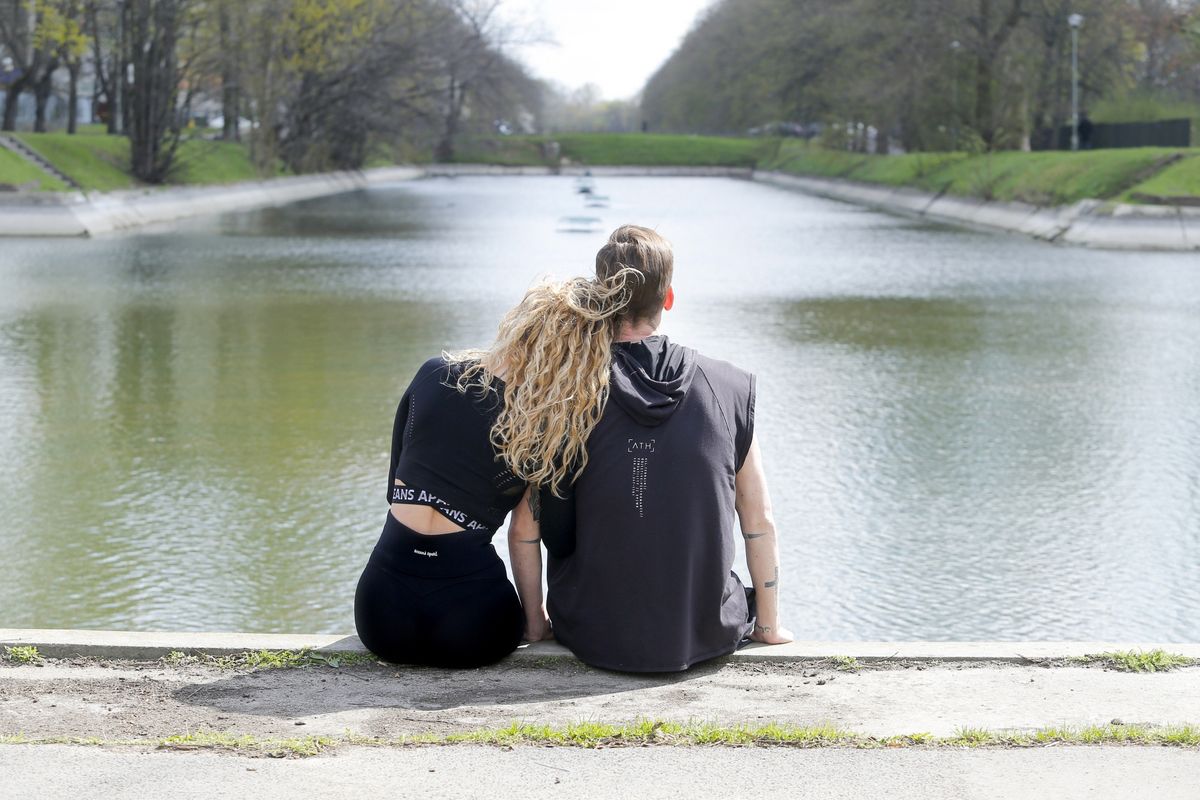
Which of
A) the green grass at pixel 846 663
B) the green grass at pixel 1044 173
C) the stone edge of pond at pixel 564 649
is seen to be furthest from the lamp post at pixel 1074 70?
the green grass at pixel 846 663

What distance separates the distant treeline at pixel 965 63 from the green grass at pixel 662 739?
143 feet

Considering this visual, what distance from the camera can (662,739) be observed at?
433 cm

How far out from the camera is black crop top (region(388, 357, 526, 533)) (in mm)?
5023

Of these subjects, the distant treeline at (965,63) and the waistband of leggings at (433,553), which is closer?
the waistband of leggings at (433,553)

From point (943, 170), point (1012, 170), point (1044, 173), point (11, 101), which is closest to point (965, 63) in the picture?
point (943, 170)

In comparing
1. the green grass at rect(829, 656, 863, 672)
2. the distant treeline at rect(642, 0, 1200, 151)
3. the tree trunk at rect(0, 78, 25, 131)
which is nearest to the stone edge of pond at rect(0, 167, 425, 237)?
the tree trunk at rect(0, 78, 25, 131)

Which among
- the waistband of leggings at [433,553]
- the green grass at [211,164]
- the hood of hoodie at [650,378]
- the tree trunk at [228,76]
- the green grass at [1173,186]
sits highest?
the tree trunk at [228,76]

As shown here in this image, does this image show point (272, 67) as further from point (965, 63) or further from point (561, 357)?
point (561, 357)

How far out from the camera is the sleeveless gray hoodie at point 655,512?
16.6ft

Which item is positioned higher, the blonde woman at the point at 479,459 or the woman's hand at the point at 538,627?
the blonde woman at the point at 479,459

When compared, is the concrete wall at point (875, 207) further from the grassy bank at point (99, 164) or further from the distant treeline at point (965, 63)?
the distant treeline at point (965, 63)

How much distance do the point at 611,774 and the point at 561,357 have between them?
1.38 m

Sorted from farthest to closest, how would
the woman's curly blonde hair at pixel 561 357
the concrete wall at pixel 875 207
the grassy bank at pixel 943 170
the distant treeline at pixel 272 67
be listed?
the distant treeline at pixel 272 67 → the grassy bank at pixel 943 170 → the concrete wall at pixel 875 207 → the woman's curly blonde hair at pixel 561 357

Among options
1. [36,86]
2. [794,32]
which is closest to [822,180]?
[794,32]
